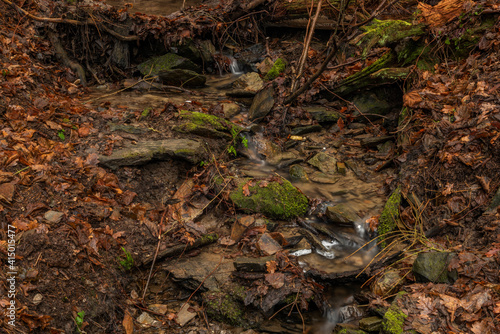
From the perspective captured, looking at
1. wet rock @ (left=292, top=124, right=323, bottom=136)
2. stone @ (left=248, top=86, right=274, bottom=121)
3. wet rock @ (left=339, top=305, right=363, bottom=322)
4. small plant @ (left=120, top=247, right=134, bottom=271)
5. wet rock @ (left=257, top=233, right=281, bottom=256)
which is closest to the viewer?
wet rock @ (left=339, top=305, right=363, bottom=322)

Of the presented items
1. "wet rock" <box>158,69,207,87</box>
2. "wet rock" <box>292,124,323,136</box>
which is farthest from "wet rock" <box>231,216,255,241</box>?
"wet rock" <box>158,69,207,87</box>

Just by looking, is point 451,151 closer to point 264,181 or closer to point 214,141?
point 264,181

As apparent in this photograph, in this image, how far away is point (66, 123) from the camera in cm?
563

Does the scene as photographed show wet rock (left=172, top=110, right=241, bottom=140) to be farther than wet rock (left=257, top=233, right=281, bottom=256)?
Yes

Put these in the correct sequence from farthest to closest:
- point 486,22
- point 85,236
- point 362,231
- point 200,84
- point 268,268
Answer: point 200,84 → point 486,22 → point 362,231 → point 268,268 → point 85,236

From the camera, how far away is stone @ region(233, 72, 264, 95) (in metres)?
8.33

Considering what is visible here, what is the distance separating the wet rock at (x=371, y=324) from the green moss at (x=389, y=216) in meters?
1.40

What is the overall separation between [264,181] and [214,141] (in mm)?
1204

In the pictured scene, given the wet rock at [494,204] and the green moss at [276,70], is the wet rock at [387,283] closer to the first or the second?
the wet rock at [494,204]

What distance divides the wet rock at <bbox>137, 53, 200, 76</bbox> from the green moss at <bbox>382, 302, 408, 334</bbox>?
666 cm

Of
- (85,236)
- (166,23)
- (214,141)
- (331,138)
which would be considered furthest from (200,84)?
(85,236)

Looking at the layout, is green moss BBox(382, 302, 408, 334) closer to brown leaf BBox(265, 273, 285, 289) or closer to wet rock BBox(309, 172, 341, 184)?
brown leaf BBox(265, 273, 285, 289)

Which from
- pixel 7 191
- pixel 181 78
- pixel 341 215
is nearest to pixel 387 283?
pixel 341 215

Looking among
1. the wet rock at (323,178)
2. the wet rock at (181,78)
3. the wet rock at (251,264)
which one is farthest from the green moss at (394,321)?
the wet rock at (181,78)
